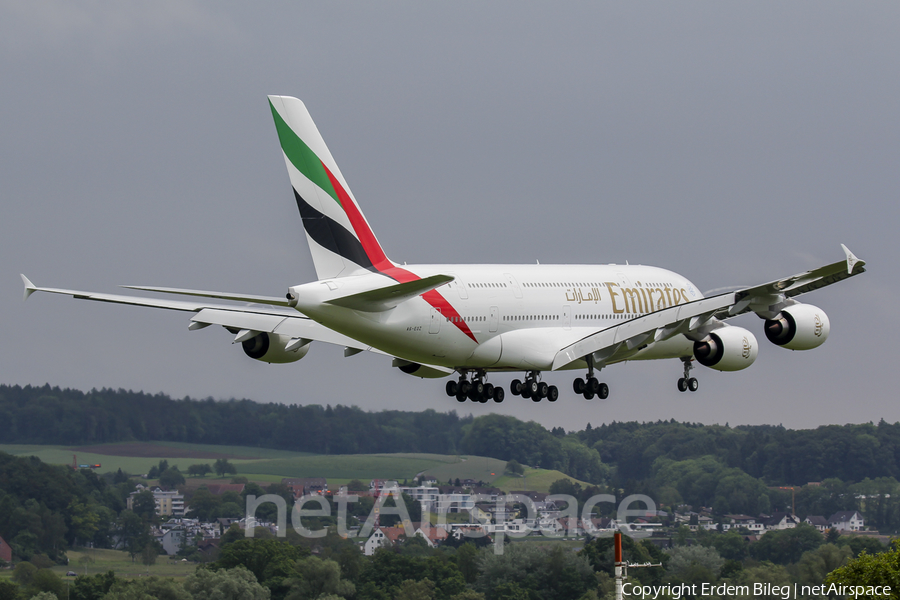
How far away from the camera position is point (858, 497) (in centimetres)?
11181

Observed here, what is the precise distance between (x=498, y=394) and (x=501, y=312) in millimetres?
3549

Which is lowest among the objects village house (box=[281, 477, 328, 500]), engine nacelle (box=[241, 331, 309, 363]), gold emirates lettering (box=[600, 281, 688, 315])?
village house (box=[281, 477, 328, 500])

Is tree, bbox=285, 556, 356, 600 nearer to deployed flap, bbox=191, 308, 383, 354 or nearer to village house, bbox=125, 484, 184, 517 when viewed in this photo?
village house, bbox=125, 484, 184, 517

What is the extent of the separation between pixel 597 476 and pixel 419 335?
80.6 meters

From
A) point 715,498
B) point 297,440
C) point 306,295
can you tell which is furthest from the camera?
point 715,498

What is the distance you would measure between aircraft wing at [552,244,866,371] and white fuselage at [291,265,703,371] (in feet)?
4.94

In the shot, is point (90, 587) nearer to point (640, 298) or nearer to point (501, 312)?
point (640, 298)

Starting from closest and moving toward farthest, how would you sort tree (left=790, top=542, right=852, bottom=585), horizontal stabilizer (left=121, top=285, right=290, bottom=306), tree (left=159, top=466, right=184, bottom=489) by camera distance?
horizontal stabilizer (left=121, top=285, right=290, bottom=306)
tree (left=790, top=542, right=852, bottom=585)
tree (left=159, top=466, right=184, bottom=489)

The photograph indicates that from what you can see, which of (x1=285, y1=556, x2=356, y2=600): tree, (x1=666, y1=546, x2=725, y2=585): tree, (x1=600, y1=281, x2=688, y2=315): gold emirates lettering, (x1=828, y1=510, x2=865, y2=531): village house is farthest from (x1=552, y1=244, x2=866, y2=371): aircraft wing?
(x1=828, y1=510, x2=865, y2=531): village house

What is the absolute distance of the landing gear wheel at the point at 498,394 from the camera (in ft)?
139

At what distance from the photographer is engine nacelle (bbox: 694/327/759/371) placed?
41.1 meters

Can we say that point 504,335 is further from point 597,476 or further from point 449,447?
point 597,476

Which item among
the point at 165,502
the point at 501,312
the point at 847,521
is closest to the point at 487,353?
the point at 501,312

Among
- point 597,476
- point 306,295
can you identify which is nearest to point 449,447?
point 597,476
